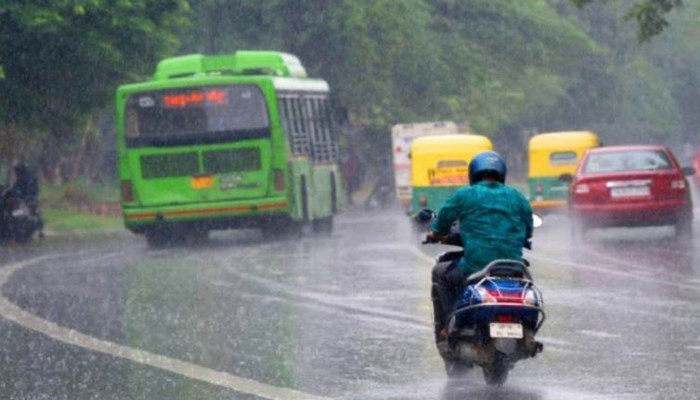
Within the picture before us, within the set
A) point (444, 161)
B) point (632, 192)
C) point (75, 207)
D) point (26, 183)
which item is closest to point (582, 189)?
point (632, 192)

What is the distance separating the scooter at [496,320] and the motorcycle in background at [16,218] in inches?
1096

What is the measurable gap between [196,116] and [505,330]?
23.5 metres

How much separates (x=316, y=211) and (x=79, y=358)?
22.7 m

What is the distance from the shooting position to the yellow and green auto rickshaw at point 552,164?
147 ft

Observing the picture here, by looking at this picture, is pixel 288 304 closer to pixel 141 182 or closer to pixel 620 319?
pixel 620 319

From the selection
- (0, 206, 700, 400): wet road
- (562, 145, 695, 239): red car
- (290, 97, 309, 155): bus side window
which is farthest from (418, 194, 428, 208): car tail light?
(0, 206, 700, 400): wet road

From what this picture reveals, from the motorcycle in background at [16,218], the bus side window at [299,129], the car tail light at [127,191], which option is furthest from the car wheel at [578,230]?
the motorcycle in background at [16,218]

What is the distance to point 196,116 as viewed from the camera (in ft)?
116

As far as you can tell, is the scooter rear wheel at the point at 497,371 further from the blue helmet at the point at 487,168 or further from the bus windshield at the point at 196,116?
the bus windshield at the point at 196,116

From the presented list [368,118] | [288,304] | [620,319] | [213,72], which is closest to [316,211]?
[213,72]

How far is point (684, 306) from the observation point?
60.8 ft

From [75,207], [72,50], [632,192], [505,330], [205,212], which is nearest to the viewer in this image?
[505,330]

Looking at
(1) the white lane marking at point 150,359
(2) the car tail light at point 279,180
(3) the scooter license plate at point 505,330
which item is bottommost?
(2) the car tail light at point 279,180

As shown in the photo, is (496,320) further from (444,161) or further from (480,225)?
(444,161)
